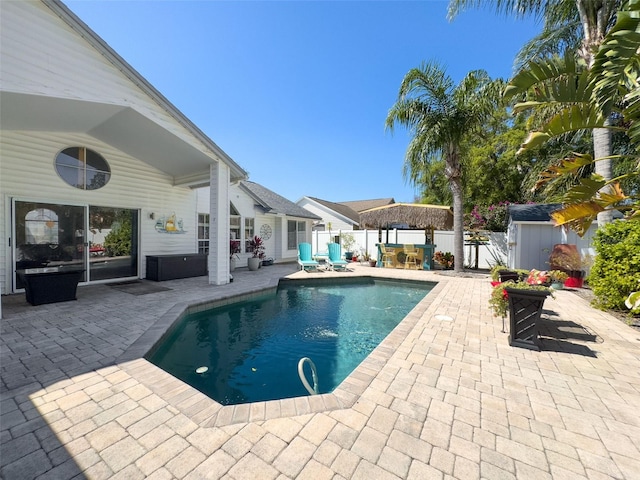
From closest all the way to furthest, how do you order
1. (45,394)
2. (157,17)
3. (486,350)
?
(45,394) < (486,350) < (157,17)

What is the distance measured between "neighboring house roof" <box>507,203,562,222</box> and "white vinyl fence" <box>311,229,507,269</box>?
1708mm

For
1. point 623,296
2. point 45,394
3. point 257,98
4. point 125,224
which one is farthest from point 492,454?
point 257,98

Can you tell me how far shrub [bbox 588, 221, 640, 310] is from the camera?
5.10 m

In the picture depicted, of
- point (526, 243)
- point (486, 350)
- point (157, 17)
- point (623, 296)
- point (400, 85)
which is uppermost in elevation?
point (400, 85)

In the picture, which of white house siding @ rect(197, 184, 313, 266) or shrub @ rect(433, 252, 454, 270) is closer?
Result: white house siding @ rect(197, 184, 313, 266)

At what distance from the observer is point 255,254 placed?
12391 mm

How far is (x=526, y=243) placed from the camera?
10016 millimetres

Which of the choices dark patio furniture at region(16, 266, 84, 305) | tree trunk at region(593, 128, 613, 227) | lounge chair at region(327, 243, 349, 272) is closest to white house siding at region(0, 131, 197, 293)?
dark patio furniture at region(16, 266, 84, 305)

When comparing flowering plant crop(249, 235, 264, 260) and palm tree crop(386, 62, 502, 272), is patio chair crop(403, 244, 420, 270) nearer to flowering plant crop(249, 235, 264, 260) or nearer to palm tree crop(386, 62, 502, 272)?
palm tree crop(386, 62, 502, 272)

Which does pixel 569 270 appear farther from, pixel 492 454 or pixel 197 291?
pixel 197 291

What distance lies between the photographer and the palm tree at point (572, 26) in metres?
6.84

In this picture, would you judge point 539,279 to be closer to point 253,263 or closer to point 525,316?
point 525,316

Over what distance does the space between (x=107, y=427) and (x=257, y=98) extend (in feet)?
39.0

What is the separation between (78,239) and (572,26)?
55.6 feet
